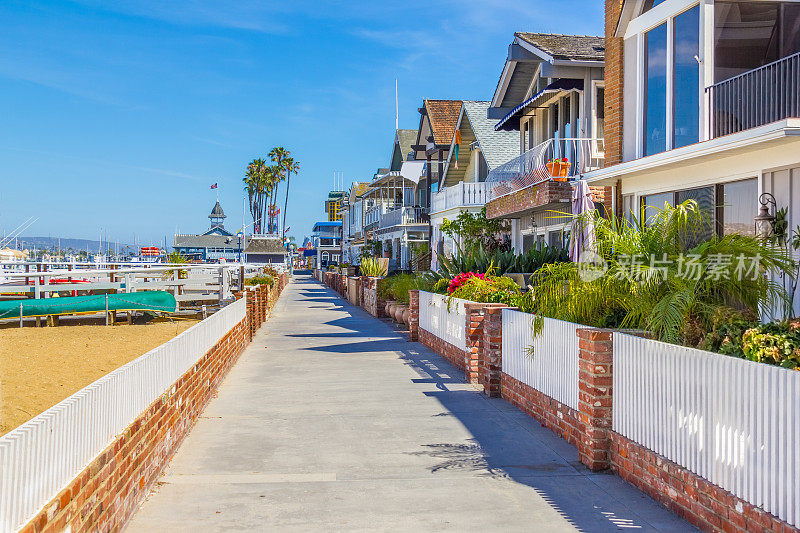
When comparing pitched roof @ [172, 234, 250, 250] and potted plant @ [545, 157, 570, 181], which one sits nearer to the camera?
potted plant @ [545, 157, 570, 181]

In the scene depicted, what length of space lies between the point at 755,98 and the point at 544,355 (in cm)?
576

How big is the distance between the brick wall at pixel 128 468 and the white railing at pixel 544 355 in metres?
3.65

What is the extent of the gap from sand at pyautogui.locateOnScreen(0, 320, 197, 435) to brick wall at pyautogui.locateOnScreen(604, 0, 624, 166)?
946 centimetres

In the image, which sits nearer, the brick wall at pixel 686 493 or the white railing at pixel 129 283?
the brick wall at pixel 686 493

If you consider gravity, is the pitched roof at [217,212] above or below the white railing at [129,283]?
above

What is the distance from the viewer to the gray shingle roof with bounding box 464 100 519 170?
2900cm

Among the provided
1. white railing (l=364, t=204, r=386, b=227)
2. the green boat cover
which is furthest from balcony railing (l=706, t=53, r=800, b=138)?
white railing (l=364, t=204, r=386, b=227)

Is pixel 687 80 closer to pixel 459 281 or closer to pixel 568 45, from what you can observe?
pixel 459 281

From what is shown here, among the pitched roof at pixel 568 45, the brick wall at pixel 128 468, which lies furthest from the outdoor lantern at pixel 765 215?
the pitched roof at pixel 568 45

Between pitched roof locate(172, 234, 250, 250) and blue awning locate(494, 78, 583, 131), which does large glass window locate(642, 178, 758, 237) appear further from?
pitched roof locate(172, 234, 250, 250)

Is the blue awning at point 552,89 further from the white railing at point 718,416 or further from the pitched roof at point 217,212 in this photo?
the pitched roof at point 217,212

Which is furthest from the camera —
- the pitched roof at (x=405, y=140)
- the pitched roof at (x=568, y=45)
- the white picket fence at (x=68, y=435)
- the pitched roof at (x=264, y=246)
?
the pitched roof at (x=264, y=246)

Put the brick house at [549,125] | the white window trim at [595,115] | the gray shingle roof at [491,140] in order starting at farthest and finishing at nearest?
the gray shingle roof at [491,140] < the white window trim at [595,115] < the brick house at [549,125]

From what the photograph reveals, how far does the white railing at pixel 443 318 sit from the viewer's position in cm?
1155
